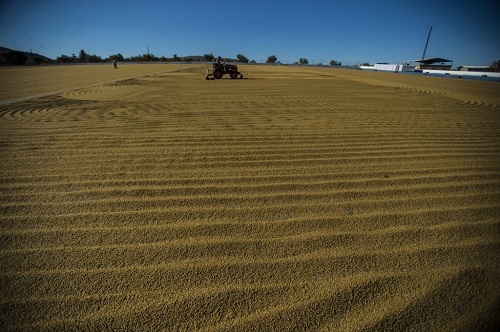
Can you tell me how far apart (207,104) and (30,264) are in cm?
621

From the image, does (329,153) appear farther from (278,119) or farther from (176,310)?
(176,310)

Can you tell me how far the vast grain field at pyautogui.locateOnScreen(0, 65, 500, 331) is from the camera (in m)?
1.47

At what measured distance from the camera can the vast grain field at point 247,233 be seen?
1474mm

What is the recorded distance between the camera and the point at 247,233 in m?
2.08

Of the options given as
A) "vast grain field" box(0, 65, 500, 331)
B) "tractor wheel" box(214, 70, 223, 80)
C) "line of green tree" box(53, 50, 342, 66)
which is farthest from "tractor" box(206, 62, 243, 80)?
"line of green tree" box(53, 50, 342, 66)

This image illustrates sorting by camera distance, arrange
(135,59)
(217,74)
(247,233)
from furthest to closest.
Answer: (135,59) < (217,74) < (247,233)

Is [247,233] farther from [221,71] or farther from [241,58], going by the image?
[241,58]

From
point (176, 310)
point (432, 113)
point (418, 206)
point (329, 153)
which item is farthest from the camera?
point (432, 113)

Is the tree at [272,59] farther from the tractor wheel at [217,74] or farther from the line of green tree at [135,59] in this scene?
the tractor wheel at [217,74]

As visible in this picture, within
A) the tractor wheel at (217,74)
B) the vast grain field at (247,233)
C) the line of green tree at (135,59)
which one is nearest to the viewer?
the vast grain field at (247,233)

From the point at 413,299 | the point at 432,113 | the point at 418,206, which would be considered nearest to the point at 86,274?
the point at 413,299

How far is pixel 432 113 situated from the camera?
6.70 metres

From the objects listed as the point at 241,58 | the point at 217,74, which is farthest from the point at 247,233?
the point at 241,58

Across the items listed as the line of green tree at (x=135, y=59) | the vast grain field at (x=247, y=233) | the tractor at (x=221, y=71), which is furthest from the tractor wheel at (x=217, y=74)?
the line of green tree at (x=135, y=59)
